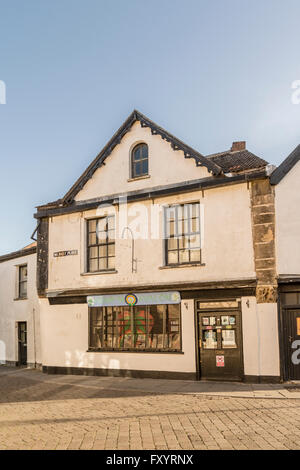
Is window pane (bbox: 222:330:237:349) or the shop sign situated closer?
window pane (bbox: 222:330:237:349)

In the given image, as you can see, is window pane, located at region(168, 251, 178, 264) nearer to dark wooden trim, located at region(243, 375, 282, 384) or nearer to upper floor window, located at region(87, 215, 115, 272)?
upper floor window, located at region(87, 215, 115, 272)

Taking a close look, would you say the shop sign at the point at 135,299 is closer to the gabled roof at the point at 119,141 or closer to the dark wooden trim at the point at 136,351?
the dark wooden trim at the point at 136,351

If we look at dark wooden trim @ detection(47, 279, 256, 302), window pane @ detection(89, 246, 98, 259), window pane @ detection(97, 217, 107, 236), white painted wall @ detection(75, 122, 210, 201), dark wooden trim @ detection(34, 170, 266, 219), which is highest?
white painted wall @ detection(75, 122, 210, 201)

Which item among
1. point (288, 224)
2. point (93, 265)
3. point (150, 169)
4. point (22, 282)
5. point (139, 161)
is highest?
point (139, 161)

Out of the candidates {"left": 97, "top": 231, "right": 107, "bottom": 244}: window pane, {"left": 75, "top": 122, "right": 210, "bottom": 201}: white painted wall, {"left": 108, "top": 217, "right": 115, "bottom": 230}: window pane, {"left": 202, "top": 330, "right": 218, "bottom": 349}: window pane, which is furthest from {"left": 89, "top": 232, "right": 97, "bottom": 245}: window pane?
{"left": 202, "top": 330, "right": 218, "bottom": 349}: window pane

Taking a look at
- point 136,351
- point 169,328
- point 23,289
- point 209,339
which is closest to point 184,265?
point 169,328

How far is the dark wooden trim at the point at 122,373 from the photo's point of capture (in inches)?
573

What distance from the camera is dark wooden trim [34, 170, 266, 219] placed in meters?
14.1

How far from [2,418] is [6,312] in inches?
565

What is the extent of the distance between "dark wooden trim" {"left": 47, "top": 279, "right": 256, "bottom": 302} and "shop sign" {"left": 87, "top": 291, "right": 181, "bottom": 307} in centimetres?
15

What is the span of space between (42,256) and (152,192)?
18.1ft

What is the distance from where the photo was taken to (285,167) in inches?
540

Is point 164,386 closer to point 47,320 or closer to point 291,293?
point 291,293

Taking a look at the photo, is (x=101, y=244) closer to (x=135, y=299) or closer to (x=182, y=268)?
(x=135, y=299)
